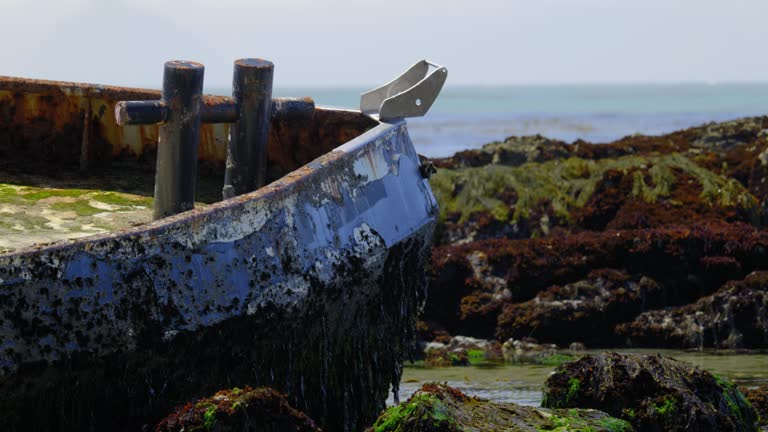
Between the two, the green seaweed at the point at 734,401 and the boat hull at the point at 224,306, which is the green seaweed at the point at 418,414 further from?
the green seaweed at the point at 734,401

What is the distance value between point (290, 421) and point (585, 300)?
20.9ft

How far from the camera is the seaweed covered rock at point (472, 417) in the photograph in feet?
16.5

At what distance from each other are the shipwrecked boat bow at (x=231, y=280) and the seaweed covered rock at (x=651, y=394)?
101 cm

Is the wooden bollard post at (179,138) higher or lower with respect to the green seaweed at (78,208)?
higher

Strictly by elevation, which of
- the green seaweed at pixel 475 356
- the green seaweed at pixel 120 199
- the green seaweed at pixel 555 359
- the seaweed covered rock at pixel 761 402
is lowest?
the green seaweed at pixel 475 356

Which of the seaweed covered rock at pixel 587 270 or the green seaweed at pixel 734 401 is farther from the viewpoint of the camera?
the seaweed covered rock at pixel 587 270

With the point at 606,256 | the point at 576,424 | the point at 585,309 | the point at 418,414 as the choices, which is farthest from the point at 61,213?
the point at 606,256

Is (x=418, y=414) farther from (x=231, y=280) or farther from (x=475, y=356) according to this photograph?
(x=475, y=356)

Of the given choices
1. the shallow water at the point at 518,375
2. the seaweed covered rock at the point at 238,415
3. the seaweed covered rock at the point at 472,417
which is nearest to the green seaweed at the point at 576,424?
the seaweed covered rock at the point at 472,417

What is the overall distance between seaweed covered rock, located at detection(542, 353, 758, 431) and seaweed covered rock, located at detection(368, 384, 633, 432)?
1.53ft

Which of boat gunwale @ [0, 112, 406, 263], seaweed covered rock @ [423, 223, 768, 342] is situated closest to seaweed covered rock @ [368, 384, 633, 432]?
boat gunwale @ [0, 112, 406, 263]

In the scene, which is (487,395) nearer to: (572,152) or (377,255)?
(377,255)

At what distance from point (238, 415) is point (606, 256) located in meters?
7.07

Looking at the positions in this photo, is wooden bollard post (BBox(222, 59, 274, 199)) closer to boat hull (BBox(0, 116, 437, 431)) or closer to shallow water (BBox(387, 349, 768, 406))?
boat hull (BBox(0, 116, 437, 431))
